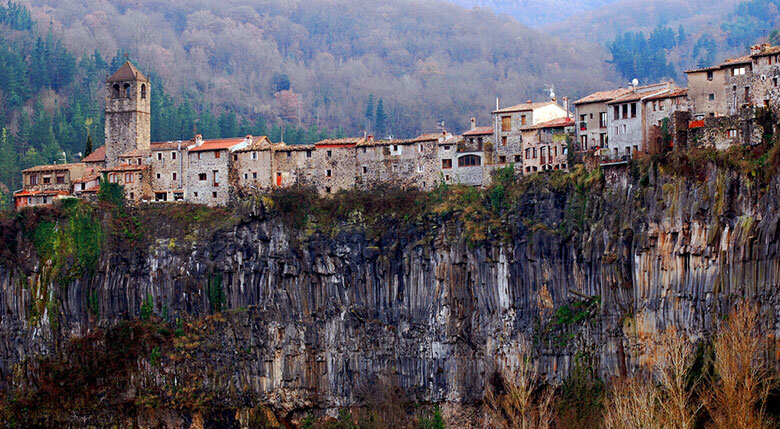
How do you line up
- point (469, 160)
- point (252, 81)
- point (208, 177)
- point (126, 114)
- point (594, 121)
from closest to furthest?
point (594, 121), point (469, 160), point (208, 177), point (126, 114), point (252, 81)

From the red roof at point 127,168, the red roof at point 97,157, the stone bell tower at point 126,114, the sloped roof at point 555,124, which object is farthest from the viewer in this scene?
the red roof at point 97,157

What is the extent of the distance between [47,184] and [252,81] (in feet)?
295

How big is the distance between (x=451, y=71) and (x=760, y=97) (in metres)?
112

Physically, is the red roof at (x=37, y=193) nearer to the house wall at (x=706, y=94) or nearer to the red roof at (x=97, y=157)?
the red roof at (x=97, y=157)

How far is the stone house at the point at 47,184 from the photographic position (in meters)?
88.6

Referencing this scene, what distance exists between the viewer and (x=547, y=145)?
8106 centimetres

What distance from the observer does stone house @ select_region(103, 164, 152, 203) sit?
87.6 metres

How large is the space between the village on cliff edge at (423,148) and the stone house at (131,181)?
0.23 ft

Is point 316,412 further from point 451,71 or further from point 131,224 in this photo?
point 451,71

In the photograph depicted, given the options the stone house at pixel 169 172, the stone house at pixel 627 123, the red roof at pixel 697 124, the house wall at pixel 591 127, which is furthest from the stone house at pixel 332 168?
the red roof at pixel 697 124

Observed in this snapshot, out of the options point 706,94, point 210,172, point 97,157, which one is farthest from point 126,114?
point 706,94

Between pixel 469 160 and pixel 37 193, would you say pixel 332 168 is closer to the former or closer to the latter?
pixel 469 160

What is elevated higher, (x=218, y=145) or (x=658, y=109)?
(x=658, y=109)

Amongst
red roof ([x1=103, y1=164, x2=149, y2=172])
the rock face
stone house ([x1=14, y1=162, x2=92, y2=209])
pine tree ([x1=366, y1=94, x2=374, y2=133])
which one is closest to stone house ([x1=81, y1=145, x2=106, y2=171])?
stone house ([x1=14, y1=162, x2=92, y2=209])
